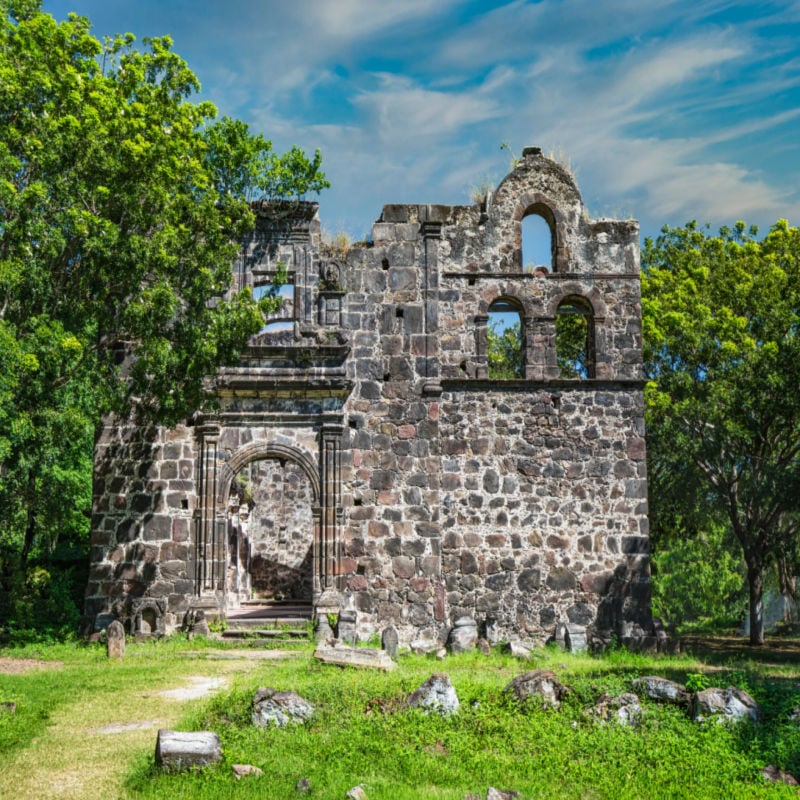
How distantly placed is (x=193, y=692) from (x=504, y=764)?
479 centimetres

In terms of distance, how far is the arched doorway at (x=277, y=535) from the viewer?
26.9m

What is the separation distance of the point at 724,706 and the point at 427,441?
888 cm

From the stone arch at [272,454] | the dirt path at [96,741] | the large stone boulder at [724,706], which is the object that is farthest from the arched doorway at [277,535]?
the large stone boulder at [724,706]

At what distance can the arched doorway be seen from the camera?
26922 millimetres

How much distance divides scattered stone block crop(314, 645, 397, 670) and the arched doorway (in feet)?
41.6

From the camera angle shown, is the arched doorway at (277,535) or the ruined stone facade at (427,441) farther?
the arched doorway at (277,535)

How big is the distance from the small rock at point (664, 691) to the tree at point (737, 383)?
1108 centimetres

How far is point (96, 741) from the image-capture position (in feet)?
31.5

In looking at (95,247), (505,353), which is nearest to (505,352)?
(505,353)

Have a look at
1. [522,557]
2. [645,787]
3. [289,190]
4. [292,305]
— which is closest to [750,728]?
[645,787]

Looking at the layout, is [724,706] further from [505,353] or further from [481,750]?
[505,353]

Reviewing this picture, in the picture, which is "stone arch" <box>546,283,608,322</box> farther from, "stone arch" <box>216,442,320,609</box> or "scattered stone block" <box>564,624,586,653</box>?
"stone arch" <box>216,442,320,609</box>

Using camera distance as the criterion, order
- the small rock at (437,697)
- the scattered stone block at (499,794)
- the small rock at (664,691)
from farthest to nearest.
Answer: the small rock at (664,691) < the small rock at (437,697) < the scattered stone block at (499,794)

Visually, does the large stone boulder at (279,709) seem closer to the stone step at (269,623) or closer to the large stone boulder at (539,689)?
the large stone boulder at (539,689)
